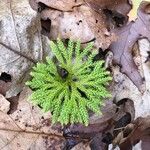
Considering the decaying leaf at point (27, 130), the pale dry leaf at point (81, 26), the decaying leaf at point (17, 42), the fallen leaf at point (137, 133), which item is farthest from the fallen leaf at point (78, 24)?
the fallen leaf at point (137, 133)

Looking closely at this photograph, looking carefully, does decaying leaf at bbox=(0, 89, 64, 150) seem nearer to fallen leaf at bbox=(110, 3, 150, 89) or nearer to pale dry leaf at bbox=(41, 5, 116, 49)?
pale dry leaf at bbox=(41, 5, 116, 49)

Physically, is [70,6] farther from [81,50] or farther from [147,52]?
[147,52]

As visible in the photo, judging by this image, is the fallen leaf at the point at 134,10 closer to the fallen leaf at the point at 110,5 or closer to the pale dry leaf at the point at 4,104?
the fallen leaf at the point at 110,5

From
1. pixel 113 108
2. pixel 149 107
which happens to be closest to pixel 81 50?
pixel 113 108

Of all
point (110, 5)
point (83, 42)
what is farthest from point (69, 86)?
point (110, 5)

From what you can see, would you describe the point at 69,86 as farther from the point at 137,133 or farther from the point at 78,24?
the point at 137,133

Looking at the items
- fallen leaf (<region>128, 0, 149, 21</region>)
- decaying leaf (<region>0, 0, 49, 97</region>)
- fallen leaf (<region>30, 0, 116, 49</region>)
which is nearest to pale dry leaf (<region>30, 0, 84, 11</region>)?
fallen leaf (<region>30, 0, 116, 49</region>)

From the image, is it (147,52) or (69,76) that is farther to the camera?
(147,52)
